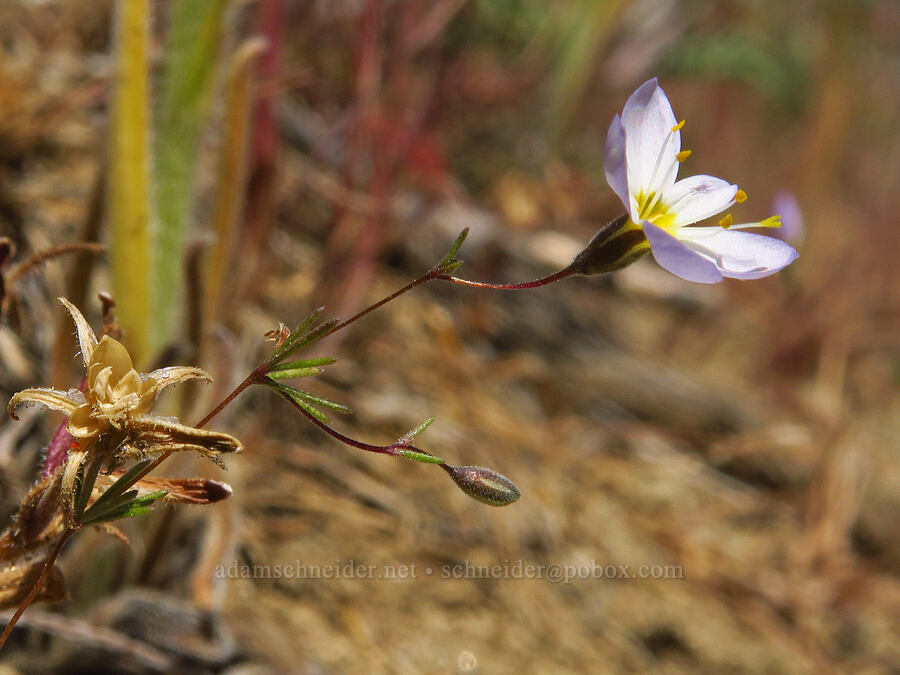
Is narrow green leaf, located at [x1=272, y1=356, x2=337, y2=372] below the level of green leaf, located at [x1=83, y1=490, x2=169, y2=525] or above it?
above

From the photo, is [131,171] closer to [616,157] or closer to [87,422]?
[87,422]

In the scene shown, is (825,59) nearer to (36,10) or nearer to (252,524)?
(36,10)

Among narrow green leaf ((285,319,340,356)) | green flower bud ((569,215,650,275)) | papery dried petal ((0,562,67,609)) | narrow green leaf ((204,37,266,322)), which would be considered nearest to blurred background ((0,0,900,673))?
narrow green leaf ((204,37,266,322))

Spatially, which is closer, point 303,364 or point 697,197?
point 303,364

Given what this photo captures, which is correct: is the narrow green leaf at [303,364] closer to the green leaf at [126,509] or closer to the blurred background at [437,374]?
the green leaf at [126,509]

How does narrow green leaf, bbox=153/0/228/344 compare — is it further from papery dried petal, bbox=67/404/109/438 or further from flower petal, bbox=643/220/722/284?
flower petal, bbox=643/220/722/284

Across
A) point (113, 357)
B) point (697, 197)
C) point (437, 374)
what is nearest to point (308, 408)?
point (113, 357)

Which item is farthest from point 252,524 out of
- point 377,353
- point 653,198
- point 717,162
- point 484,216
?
point 717,162
